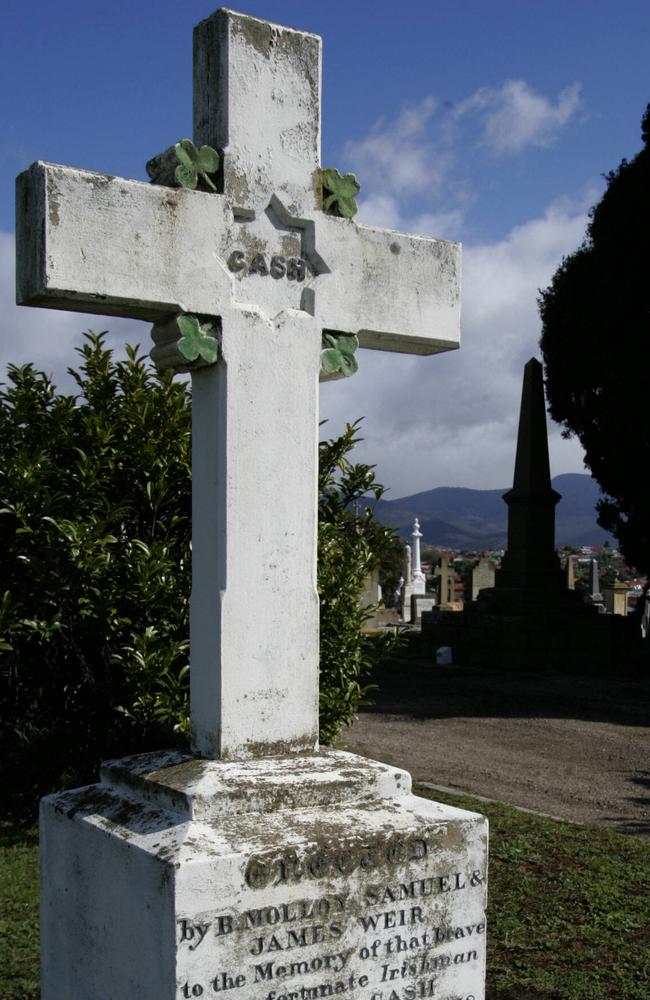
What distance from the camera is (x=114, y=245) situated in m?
2.89

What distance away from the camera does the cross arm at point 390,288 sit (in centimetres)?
326

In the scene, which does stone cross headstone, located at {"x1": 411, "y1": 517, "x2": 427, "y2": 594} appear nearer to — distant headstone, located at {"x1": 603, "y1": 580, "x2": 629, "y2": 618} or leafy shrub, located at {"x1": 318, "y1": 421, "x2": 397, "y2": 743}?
distant headstone, located at {"x1": 603, "y1": 580, "x2": 629, "y2": 618}

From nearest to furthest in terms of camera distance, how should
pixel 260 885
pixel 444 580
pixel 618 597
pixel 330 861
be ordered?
1. pixel 260 885
2. pixel 330 861
3. pixel 618 597
4. pixel 444 580

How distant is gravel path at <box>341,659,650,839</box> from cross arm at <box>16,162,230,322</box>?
5664 mm

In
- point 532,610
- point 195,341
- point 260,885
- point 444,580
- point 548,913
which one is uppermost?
point 195,341

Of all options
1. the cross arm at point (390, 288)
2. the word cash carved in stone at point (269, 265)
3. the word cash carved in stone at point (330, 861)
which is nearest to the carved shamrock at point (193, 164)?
the word cash carved in stone at point (269, 265)

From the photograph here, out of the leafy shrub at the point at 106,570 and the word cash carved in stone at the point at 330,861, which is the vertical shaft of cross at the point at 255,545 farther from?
the leafy shrub at the point at 106,570

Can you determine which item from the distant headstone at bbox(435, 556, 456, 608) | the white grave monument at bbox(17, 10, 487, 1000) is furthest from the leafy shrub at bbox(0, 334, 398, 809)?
the distant headstone at bbox(435, 556, 456, 608)

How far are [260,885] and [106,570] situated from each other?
12.1 feet

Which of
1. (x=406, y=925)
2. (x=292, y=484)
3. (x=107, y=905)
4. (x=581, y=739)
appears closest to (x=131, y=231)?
(x=292, y=484)

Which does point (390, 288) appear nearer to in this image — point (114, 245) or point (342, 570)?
point (114, 245)

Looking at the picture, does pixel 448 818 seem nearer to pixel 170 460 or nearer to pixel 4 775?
pixel 170 460

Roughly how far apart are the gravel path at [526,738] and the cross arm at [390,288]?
16.3 feet

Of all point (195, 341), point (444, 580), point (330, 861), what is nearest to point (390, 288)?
point (195, 341)
